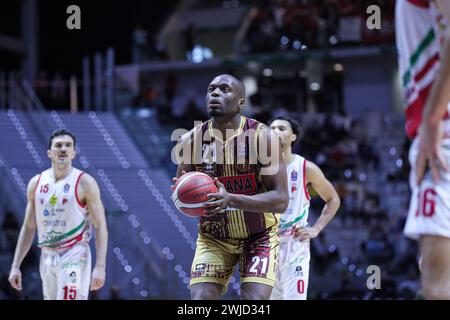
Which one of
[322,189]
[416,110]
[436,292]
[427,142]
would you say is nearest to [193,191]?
[416,110]

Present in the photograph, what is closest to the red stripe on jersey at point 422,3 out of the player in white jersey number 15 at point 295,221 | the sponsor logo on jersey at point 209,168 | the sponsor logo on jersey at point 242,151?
the sponsor logo on jersey at point 242,151

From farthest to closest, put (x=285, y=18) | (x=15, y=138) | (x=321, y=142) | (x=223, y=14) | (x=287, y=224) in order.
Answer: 1. (x=223, y=14)
2. (x=285, y=18)
3. (x=321, y=142)
4. (x=15, y=138)
5. (x=287, y=224)

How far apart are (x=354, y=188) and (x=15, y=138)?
647 centimetres

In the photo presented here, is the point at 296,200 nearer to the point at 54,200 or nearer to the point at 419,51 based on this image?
the point at 54,200

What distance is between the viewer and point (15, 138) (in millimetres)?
15938

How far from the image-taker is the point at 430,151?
3262mm

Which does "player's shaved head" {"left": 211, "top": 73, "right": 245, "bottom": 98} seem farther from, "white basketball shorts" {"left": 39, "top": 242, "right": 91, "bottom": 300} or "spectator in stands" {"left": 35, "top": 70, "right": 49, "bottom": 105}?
"spectator in stands" {"left": 35, "top": 70, "right": 49, "bottom": 105}

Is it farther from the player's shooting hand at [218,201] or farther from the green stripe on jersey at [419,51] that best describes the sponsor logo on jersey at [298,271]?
the green stripe on jersey at [419,51]

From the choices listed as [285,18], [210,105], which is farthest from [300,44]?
[210,105]

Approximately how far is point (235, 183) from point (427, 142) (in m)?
Answer: 2.77

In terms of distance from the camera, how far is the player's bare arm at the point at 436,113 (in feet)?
10.1

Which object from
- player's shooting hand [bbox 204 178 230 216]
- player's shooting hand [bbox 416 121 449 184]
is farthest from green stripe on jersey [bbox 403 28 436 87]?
player's shooting hand [bbox 204 178 230 216]

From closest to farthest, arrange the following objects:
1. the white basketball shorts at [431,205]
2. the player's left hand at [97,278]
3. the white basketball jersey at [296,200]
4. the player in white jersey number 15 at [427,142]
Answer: the player in white jersey number 15 at [427,142] < the white basketball shorts at [431,205] < the player's left hand at [97,278] < the white basketball jersey at [296,200]
